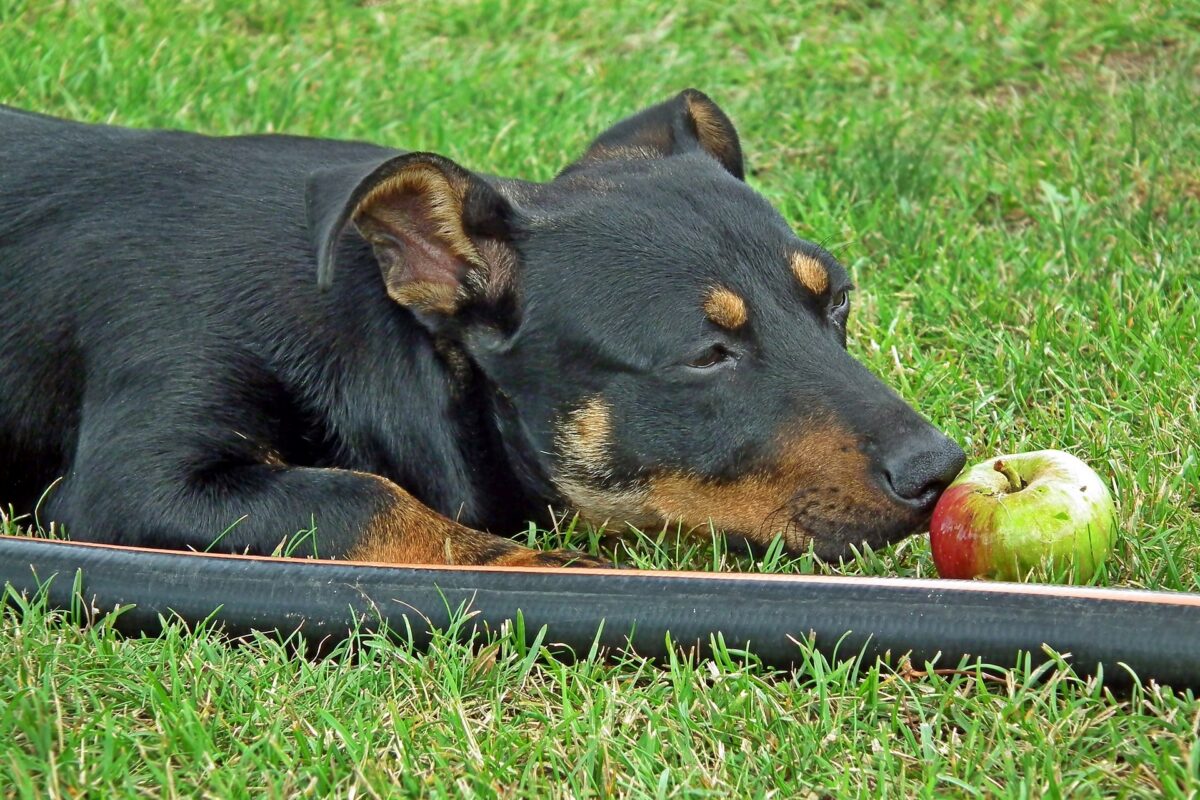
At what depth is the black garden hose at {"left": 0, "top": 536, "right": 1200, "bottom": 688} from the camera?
307cm

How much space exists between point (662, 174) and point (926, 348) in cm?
154

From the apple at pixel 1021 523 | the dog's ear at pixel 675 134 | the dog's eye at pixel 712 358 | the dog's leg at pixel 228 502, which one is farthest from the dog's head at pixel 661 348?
the dog's ear at pixel 675 134

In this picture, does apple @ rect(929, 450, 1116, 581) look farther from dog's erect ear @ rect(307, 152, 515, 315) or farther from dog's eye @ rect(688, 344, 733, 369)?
dog's erect ear @ rect(307, 152, 515, 315)

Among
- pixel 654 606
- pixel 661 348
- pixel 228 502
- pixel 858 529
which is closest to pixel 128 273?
pixel 228 502

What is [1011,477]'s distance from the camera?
354 cm

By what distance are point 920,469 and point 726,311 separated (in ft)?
2.00

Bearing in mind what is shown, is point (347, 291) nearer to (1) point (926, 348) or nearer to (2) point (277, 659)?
(2) point (277, 659)

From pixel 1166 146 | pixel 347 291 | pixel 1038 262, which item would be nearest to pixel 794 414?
pixel 347 291

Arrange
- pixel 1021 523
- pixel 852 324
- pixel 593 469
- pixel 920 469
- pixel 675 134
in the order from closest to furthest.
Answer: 1. pixel 1021 523
2. pixel 920 469
3. pixel 593 469
4. pixel 675 134
5. pixel 852 324

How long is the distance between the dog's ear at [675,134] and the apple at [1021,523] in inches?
60.3

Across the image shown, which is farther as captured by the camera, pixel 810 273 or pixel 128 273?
pixel 128 273

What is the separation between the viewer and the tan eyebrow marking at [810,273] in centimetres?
388

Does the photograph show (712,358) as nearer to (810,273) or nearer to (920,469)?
(810,273)

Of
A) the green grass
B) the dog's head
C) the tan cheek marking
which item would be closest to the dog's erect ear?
the dog's head
